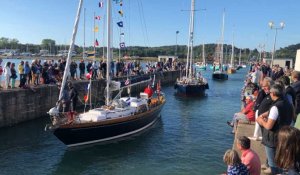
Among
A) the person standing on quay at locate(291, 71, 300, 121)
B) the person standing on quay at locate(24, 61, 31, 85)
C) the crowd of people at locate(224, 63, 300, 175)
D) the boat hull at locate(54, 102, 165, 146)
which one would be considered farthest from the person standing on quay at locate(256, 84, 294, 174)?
the person standing on quay at locate(24, 61, 31, 85)

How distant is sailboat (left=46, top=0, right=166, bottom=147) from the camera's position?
49.5 feet

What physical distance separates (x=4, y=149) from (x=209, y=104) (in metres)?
20.0

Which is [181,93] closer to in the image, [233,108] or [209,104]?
[209,104]

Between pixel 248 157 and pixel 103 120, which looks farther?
pixel 103 120

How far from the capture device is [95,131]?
52.0ft

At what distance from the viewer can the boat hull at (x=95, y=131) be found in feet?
49.5

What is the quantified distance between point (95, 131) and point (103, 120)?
581mm

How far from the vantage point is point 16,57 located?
130 m

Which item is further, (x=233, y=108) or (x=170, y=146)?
(x=233, y=108)

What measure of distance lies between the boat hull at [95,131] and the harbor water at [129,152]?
1.04 ft

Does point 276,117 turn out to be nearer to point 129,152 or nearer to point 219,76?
point 129,152

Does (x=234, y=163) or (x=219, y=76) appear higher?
(x=234, y=163)

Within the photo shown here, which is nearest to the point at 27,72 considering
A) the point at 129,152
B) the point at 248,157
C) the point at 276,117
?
the point at 129,152

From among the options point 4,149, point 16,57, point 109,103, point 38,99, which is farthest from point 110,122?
point 16,57
